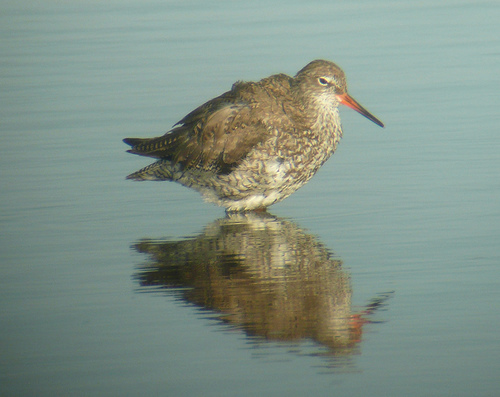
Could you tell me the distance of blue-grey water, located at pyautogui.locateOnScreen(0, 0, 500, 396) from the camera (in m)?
5.85

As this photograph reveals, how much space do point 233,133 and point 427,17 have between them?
746cm

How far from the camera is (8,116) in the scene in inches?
488

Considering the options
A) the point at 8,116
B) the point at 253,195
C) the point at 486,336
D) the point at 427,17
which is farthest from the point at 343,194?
the point at 427,17

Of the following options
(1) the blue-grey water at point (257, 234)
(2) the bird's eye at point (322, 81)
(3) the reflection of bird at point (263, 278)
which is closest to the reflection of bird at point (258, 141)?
(2) the bird's eye at point (322, 81)

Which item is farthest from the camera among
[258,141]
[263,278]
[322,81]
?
[322,81]

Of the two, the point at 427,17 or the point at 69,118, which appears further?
the point at 427,17

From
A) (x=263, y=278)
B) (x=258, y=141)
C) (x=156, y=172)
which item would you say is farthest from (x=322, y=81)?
(x=263, y=278)

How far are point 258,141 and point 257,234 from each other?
42.2 inches

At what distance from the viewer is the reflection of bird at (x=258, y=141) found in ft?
30.5

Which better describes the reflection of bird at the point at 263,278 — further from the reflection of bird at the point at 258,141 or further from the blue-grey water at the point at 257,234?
the reflection of bird at the point at 258,141

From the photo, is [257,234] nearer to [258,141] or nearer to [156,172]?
[258,141]

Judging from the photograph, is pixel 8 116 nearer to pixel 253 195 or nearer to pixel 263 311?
pixel 253 195

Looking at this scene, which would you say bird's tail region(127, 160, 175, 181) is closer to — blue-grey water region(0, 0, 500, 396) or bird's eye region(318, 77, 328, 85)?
blue-grey water region(0, 0, 500, 396)

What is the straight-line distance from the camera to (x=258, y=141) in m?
9.30
